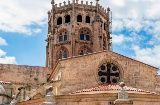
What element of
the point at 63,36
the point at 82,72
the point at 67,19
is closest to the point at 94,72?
the point at 82,72

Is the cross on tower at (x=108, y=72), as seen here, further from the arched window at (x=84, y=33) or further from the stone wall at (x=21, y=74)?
the arched window at (x=84, y=33)

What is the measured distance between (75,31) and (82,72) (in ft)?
60.1

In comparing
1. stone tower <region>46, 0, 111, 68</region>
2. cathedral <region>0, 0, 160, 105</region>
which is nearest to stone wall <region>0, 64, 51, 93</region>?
cathedral <region>0, 0, 160, 105</region>

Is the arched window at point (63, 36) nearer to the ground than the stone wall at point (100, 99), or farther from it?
farther from it

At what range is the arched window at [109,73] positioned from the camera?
1041 inches

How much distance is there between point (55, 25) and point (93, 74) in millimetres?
20496

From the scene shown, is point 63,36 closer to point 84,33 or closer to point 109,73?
point 84,33

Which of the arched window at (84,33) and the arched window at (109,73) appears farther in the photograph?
the arched window at (84,33)

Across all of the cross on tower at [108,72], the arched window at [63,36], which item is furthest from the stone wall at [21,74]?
the cross on tower at [108,72]

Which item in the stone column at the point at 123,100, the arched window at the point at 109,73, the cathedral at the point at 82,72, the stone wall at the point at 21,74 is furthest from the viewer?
the stone wall at the point at 21,74

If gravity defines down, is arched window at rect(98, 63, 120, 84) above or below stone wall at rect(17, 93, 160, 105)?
above

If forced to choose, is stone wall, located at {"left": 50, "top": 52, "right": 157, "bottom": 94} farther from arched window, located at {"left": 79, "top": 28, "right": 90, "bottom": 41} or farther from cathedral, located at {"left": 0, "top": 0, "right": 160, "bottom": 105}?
arched window, located at {"left": 79, "top": 28, "right": 90, "bottom": 41}

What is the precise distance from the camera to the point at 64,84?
84.1 ft

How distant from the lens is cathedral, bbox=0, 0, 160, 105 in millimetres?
20719
